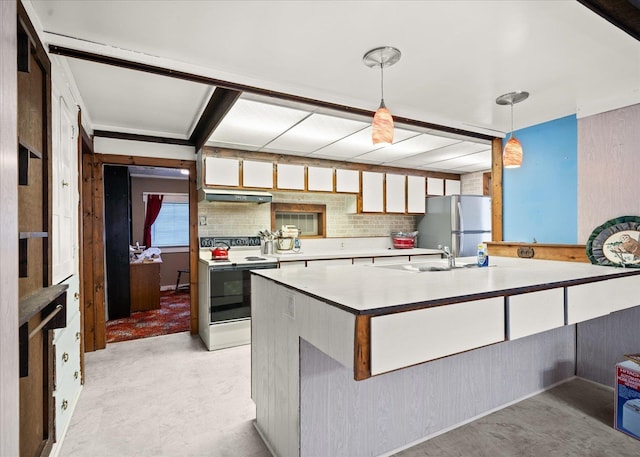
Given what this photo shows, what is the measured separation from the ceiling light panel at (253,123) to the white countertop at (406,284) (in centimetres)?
140

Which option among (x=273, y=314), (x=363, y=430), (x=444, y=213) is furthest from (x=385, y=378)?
(x=444, y=213)

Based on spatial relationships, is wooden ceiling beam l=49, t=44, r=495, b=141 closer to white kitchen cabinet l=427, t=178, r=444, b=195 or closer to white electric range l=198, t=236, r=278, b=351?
white electric range l=198, t=236, r=278, b=351

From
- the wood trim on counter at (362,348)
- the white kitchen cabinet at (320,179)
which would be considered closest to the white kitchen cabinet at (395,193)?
the white kitchen cabinet at (320,179)

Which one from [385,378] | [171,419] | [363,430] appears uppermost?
[385,378]

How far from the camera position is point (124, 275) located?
4.78 m

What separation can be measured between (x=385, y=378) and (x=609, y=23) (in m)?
2.23

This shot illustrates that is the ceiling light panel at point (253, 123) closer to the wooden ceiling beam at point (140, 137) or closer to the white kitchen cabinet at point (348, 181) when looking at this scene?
the wooden ceiling beam at point (140, 137)

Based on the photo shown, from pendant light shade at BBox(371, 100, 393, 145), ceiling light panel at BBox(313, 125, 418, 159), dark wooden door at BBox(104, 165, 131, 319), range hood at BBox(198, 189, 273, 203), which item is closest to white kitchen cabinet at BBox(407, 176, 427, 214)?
ceiling light panel at BBox(313, 125, 418, 159)

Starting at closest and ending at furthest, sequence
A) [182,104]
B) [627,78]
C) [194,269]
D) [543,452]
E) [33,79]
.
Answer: [33,79] < [543,452] < [627,78] < [182,104] < [194,269]

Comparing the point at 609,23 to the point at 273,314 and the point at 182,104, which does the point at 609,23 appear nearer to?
the point at 273,314

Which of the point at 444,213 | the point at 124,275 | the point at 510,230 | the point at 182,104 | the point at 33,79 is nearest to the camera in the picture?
the point at 33,79

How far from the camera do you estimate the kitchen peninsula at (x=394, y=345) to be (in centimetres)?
122

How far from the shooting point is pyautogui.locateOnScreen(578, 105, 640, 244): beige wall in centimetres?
273

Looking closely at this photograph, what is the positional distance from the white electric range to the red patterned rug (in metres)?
0.71
